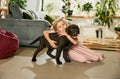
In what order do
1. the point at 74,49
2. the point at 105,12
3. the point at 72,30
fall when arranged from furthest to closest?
the point at 105,12
the point at 74,49
the point at 72,30

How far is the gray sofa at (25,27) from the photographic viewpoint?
443cm

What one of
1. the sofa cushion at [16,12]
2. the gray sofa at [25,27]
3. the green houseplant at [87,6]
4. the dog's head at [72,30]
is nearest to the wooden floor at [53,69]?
the dog's head at [72,30]

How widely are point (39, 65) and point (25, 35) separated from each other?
4.73 feet

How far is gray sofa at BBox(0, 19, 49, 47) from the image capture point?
443 cm

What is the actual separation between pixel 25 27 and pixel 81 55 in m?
1.52

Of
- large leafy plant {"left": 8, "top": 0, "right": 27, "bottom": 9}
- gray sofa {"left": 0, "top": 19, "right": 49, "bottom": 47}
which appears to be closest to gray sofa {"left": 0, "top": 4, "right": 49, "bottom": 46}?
gray sofa {"left": 0, "top": 19, "right": 49, "bottom": 47}

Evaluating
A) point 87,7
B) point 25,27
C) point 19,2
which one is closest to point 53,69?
point 25,27

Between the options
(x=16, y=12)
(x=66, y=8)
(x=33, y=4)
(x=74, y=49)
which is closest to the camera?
(x=74, y=49)

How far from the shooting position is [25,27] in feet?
14.8

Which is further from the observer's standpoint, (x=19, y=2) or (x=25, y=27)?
(x=19, y=2)

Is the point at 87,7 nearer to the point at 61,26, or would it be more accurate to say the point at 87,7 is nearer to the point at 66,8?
the point at 66,8

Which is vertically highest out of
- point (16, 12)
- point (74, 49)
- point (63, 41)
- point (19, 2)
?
point (19, 2)

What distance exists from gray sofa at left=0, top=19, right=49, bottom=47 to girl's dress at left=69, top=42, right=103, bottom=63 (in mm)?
1003

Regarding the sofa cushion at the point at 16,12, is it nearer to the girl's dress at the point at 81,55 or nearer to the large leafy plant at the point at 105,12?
the girl's dress at the point at 81,55
